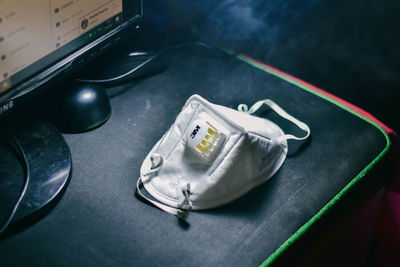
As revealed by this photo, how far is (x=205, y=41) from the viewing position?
0.96 metres

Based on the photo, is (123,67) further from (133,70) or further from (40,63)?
(40,63)

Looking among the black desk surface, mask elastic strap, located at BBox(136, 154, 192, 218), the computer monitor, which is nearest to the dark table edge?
the black desk surface

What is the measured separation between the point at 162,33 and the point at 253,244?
57 centimetres

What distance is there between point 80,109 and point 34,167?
5.2 inches

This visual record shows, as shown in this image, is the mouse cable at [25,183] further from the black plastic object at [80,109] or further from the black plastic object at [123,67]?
the black plastic object at [123,67]

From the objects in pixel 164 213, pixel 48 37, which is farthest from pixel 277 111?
pixel 48 37

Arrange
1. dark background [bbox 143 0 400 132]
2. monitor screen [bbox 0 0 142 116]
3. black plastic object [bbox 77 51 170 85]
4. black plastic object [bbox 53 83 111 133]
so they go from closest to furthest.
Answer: monitor screen [bbox 0 0 142 116] → black plastic object [bbox 53 83 111 133] → black plastic object [bbox 77 51 170 85] → dark background [bbox 143 0 400 132]

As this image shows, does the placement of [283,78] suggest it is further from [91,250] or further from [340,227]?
[91,250]

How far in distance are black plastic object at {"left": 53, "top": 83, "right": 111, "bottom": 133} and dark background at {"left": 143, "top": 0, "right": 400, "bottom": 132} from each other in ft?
1.02

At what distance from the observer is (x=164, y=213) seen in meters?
0.62

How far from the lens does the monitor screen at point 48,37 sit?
1.80 ft

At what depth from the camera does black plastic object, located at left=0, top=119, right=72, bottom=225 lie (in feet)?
1.98

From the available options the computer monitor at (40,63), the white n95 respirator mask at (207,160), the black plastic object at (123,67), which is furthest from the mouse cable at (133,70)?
the white n95 respirator mask at (207,160)

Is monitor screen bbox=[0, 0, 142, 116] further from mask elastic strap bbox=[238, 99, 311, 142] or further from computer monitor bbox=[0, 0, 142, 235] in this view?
mask elastic strap bbox=[238, 99, 311, 142]
